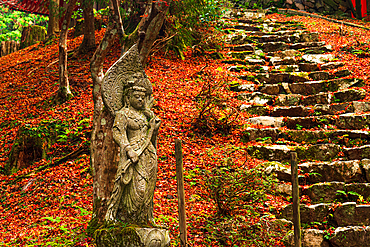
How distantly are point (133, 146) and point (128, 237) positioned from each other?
1179 millimetres

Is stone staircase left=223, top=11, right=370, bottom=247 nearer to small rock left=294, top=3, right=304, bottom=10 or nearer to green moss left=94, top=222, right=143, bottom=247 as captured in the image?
green moss left=94, top=222, right=143, bottom=247

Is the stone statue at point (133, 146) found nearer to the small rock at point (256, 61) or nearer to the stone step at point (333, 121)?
the stone step at point (333, 121)

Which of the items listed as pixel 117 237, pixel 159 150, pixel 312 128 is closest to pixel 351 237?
pixel 312 128

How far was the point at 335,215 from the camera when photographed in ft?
19.1

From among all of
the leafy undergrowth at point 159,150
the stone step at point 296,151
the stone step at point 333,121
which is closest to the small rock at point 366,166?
the stone step at point 296,151

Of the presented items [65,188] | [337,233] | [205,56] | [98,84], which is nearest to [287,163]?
[337,233]

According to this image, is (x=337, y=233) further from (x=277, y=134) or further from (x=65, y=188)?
(x=65, y=188)

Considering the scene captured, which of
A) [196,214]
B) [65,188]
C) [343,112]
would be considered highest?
[343,112]

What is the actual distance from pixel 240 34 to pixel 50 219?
12.7m

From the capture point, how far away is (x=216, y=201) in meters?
5.66

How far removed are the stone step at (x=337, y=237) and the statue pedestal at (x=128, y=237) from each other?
2651 mm

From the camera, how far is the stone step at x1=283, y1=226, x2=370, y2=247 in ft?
17.5

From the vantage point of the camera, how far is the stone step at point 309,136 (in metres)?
7.69

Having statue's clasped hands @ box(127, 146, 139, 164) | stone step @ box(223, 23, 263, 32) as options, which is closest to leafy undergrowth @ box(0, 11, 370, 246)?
statue's clasped hands @ box(127, 146, 139, 164)
